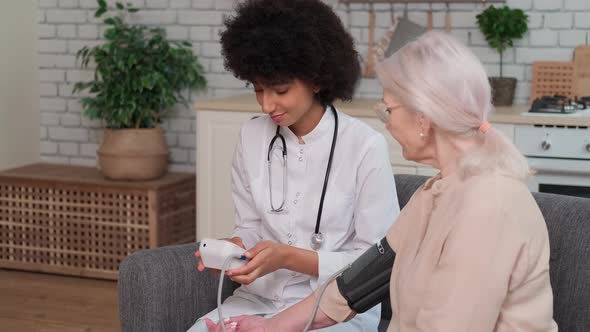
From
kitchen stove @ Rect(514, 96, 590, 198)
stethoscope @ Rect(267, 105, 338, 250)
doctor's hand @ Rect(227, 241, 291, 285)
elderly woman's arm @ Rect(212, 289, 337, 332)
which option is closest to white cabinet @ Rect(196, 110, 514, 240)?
kitchen stove @ Rect(514, 96, 590, 198)

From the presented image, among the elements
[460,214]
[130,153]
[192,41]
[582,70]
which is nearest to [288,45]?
[460,214]

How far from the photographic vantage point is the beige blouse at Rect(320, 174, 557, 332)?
4.97 ft

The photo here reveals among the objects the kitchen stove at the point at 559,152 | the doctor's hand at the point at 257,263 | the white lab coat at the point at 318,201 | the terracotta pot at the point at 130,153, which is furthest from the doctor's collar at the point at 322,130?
the terracotta pot at the point at 130,153

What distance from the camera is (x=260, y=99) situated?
2.29 m

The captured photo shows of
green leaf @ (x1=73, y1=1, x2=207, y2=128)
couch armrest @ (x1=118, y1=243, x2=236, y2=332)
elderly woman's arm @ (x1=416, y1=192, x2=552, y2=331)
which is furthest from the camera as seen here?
green leaf @ (x1=73, y1=1, x2=207, y2=128)

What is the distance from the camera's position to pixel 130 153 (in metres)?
4.45

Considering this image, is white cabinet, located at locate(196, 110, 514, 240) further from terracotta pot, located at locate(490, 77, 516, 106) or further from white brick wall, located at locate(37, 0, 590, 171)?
terracotta pot, located at locate(490, 77, 516, 106)

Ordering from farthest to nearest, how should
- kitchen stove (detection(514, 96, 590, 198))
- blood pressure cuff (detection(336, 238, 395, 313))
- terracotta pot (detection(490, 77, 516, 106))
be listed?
terracotta pot (detection(490, 77, 516, 106)) < kitchen stove (detection(514, 96, 590, 198)) < blood pressure cuff (detection(336, 238, 395, 313))

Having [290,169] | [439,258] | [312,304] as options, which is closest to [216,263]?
[312,304]

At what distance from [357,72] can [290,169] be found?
1.02 ft

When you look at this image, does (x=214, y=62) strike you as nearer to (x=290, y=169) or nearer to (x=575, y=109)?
(x=575, y=109)

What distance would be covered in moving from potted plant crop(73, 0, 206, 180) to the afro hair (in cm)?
215

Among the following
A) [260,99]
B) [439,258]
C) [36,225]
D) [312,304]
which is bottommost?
[36,225]

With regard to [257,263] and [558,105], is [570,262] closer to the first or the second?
[257,263]
